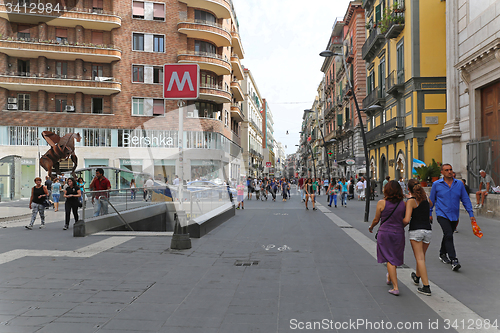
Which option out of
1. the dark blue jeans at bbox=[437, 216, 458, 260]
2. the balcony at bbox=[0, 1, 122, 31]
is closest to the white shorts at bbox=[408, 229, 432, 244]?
the dark blue jeans at bbox=[437, 216, 458, 260]

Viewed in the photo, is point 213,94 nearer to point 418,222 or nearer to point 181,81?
point 181,81

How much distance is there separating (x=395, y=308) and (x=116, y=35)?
3544cm

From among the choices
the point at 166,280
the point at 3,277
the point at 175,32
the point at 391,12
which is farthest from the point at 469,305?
the point at 175,32

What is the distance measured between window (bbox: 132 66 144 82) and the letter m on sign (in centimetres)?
2920

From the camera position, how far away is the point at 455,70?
738 inches

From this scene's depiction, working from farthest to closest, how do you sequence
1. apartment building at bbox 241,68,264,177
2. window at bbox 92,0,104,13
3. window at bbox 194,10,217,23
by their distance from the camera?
apartment building at bbox 241,68,264,177 → window at bbox 194,10,217,23 → window at bbox 92,0,104,13

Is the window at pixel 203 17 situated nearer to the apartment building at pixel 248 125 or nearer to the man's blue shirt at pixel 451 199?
the apartment building at pixel 248 125

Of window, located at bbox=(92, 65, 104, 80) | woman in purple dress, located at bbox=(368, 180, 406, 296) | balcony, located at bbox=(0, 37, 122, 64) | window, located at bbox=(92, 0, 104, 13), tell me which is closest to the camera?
woman in purple dress, located at bbox=(368, 180, 406, 296)

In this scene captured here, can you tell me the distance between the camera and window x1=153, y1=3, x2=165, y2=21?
35.7 m

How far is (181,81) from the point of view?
26.3ft

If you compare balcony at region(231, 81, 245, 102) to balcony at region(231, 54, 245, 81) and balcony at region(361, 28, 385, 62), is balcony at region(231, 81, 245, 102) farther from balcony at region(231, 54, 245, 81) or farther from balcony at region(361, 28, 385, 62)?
balcony at region(361, 28, 385, 62)

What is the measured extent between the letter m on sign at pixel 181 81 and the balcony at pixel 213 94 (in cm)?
2827

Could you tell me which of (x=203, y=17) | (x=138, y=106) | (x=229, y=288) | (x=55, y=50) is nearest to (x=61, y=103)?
(x=55, y=50)

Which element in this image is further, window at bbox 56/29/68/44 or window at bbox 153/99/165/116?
window at bbox 153/99/165/116
